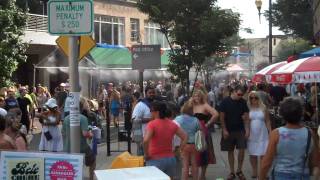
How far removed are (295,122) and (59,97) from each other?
16115 mm

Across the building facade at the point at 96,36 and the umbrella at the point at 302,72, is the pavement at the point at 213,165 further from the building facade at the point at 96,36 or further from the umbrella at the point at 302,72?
the building facade at the point at 96,36

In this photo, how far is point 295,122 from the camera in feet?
18.3

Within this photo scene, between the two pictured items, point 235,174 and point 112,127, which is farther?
point 112,127

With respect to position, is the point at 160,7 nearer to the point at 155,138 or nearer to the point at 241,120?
the point at 241,120

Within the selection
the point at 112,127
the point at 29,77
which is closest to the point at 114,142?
the point at 112,127

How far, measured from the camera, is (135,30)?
4775 centimetres

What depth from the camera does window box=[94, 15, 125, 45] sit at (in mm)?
43438

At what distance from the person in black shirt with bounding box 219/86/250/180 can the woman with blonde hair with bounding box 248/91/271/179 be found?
349 mm

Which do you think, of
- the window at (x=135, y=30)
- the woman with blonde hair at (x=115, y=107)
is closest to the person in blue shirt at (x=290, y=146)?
the woman with blonde hair at (x=115, y=107)

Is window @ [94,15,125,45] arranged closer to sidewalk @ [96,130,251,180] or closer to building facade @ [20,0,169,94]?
building facade @ [20,0,169,94]

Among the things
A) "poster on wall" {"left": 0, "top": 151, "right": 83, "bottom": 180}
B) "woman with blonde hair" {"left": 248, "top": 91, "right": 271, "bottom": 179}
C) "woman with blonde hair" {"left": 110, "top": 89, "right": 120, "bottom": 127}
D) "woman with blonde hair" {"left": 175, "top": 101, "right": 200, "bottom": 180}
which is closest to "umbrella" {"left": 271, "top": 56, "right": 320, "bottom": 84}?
"woman with blonde hair" {"left": 248, "top": 91, "right": 271, "bottom": 179}

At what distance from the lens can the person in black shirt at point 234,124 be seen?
11.3m

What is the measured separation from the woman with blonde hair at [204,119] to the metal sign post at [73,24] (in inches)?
180

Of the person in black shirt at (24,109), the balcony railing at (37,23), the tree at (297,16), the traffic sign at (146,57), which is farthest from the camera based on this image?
the tree at (297,16)
